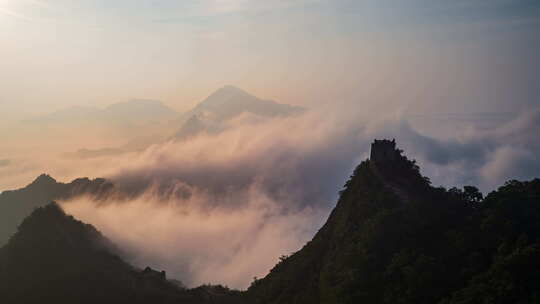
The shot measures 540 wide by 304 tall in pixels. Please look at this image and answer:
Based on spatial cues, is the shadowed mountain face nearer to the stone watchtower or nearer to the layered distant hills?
the layered distant hills

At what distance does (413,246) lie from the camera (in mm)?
74938

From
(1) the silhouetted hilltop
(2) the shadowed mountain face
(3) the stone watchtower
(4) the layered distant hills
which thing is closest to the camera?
(1) the silhouetted hilltop

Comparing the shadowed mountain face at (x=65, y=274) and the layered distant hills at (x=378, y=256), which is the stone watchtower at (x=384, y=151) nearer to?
the layered distant hills at (x=378, y=256)

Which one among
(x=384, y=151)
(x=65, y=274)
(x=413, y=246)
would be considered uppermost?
(x=384, y=151)

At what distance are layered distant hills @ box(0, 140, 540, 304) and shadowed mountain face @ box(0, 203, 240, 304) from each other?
282 mm

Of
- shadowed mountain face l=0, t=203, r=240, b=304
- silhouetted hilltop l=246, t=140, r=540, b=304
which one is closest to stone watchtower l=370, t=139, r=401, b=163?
silhouetted hilltop l=246, t=140, r=540, b=304

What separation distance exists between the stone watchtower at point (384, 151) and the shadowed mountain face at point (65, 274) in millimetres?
57480

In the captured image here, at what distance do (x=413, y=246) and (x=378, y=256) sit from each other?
6.25 m

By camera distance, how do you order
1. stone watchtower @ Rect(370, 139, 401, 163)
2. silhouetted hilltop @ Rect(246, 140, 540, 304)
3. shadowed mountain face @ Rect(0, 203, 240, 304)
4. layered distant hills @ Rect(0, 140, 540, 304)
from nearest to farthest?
silhouetted hilltop @ Rect(246, 140, 540, 304) → layered distant hills @ Rect(0, 140, 540, 304) → stone watchtower @ Rect(370, 139, 401, 163) → shadowed mountain face @ Rect(0, 203, 240, 304)

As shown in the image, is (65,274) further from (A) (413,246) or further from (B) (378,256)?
(A) (413,246)

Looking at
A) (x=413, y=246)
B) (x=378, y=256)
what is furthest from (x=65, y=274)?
(x=413, y=246)

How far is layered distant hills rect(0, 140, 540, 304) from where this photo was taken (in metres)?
63.2

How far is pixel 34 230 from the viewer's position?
122m

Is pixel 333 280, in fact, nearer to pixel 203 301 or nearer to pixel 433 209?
pixel 433 209
